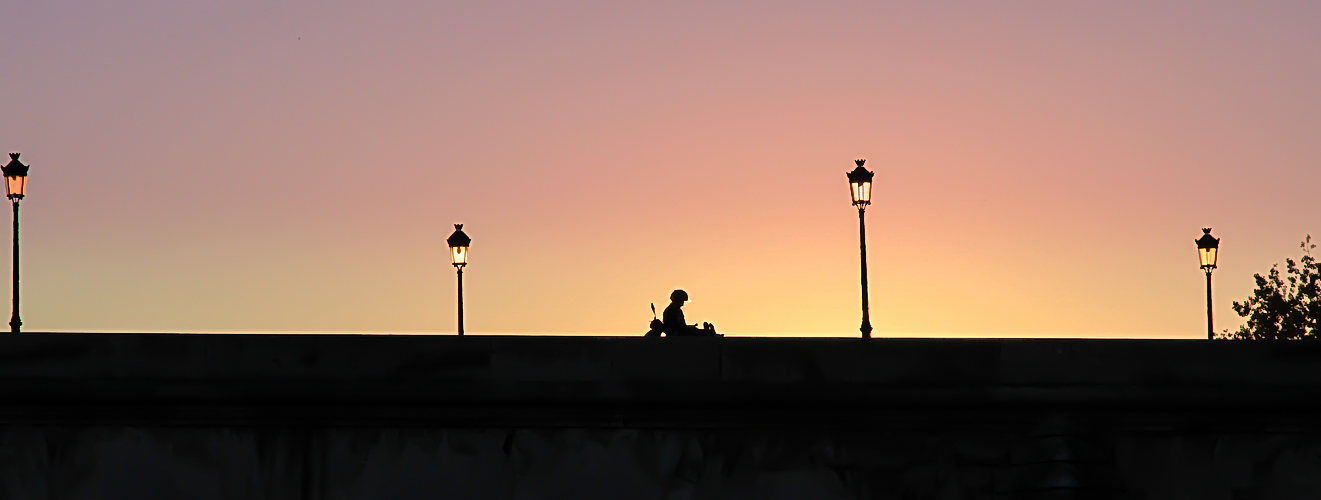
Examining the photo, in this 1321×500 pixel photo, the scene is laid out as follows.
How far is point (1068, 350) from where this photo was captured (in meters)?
9.75

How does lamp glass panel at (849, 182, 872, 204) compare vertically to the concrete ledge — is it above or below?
above

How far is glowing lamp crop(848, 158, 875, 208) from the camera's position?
2403 centimetres

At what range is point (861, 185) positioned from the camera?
79.0 ft

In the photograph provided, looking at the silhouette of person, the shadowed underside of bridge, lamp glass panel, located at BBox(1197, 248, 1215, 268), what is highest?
lamp glass panel, located at BBox(1197, 248, 1215, 268)

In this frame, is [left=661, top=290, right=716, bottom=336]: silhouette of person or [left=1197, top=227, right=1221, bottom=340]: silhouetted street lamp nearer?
[left=661, top=290, right=716, bottom=336]: silhouette of person

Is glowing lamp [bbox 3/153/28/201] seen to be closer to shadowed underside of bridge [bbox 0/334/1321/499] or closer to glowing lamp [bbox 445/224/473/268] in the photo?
glowing lamp [bbox 445/224/473/268]

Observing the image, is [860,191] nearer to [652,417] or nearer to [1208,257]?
[1208,257]

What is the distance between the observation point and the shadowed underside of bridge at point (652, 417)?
9.34 meters

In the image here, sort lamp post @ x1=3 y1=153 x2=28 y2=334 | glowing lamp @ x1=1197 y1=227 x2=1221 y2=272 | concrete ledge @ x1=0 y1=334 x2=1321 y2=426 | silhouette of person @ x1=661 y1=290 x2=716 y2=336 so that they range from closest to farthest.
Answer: concrete ledge @ x1=0 y1=334 x2=1321 y2=426 → silhouette of person @ x1=661 y1=290 x2=716 y2=336 → lamp post @ x1=3 y1=153 x2=28 y2=334 → glowing lamp @ x1=1197 y1=227 x2=1221 y2=272

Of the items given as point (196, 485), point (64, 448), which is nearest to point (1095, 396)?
point (196, 485)

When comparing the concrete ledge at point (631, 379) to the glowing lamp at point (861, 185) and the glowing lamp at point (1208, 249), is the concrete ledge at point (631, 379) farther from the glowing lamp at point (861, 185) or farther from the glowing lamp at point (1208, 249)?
the glowing lamp at point (1208, 249)

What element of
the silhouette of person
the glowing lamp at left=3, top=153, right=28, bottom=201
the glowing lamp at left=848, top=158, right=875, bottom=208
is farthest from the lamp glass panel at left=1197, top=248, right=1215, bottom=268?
the glowing lamp at left=3, top=153, right=28, bottom=201

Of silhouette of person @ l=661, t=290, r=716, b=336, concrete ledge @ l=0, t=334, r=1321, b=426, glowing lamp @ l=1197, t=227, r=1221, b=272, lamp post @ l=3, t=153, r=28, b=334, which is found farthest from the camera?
glowing lamp @ l=1197, t=227, r=1221, b=272

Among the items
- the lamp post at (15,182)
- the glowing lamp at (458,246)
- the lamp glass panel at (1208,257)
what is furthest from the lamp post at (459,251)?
the lamp glass panel at (1208,257)
